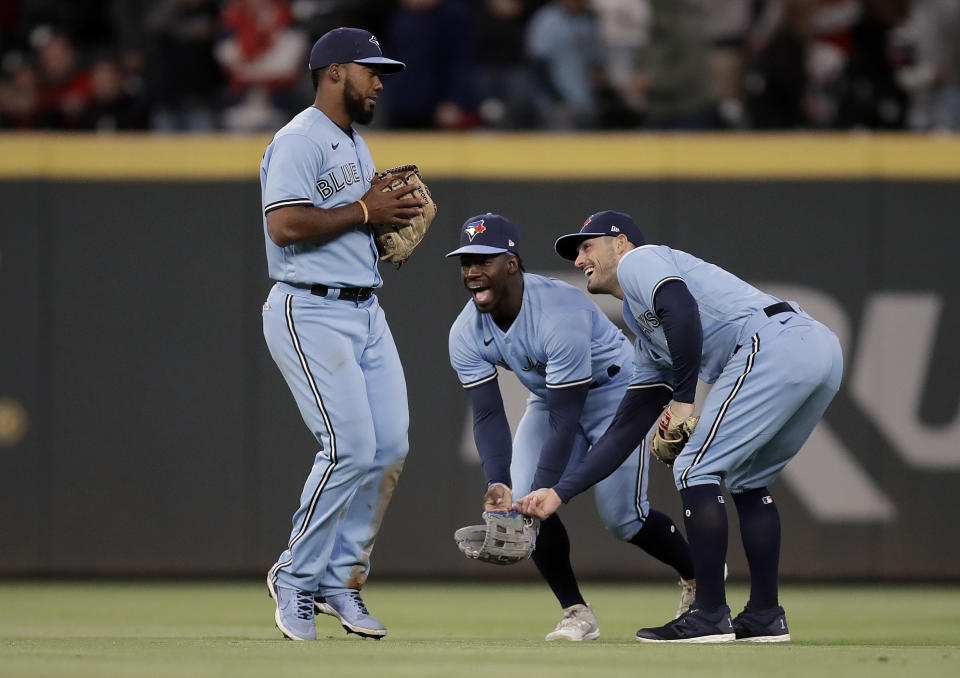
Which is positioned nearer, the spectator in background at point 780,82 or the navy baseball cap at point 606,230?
the navy baseball cap at point 606,230

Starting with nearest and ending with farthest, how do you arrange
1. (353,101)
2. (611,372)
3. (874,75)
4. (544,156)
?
1. (353,101)
2. (611,372)
3. (544,156)
4. (874,75)

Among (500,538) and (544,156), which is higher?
(544,156)

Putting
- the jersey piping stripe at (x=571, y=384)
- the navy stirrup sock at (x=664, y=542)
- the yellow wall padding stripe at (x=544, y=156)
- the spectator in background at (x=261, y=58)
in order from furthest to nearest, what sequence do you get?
the spectator in background at (x=261, y=58)
the yellow wall padding stripe at (x=544, y=156)
the navy stirrup sock at (x=664, y=542)
the jersey piping stripe at (x=571, y=384)

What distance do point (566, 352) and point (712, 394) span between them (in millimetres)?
625

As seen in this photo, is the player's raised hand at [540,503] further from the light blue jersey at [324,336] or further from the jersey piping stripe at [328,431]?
the jersey piping stripe at [328,431]

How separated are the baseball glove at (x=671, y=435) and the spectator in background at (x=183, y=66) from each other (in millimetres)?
5158

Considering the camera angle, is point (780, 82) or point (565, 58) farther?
point (565, 58)

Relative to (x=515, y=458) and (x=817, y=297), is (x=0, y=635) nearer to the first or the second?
(x=515, y=458)

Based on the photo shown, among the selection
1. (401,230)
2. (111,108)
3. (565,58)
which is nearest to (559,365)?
(401,230)

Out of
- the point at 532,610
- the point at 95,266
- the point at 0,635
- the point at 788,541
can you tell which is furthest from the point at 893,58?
the point at 0,635

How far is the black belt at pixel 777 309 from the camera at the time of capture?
16.7 feet

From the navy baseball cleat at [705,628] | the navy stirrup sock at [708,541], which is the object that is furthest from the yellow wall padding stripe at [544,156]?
the navy baseball cleat at [705,628]

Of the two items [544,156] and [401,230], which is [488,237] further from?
[544,156]

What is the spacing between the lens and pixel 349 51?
5.12m
